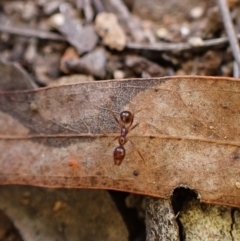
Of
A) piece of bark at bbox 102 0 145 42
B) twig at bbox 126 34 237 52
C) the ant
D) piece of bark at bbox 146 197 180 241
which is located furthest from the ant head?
piece of bark at bbox 102 0 145 42

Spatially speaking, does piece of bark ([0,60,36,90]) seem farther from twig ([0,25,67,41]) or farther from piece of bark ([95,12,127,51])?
piece of bark ([95,12,127,51])

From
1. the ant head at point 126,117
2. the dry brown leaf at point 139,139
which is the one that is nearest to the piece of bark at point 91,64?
the dry brown leaf at point 139,139

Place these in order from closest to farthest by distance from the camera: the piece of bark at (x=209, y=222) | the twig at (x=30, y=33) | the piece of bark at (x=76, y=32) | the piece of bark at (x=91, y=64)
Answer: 1. the piece of bark at (x=209, y=222)
2. the piece of bark at (x=91, y=64)
3. the piece of bark at (x=76, y=32)
4. the twig at (x=30, y=33)

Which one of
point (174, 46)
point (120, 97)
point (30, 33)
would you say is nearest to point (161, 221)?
point (120, 97)

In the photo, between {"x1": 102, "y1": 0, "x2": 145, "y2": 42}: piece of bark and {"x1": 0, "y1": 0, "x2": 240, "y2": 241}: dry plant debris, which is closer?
{"x1": 0, "y1": 0, "x2": 240, "y2": 241}: dry plant debris

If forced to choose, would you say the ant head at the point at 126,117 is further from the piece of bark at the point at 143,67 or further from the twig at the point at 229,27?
the twig at the point at 229,27

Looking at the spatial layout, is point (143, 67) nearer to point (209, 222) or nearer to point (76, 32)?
point (76, 32)
